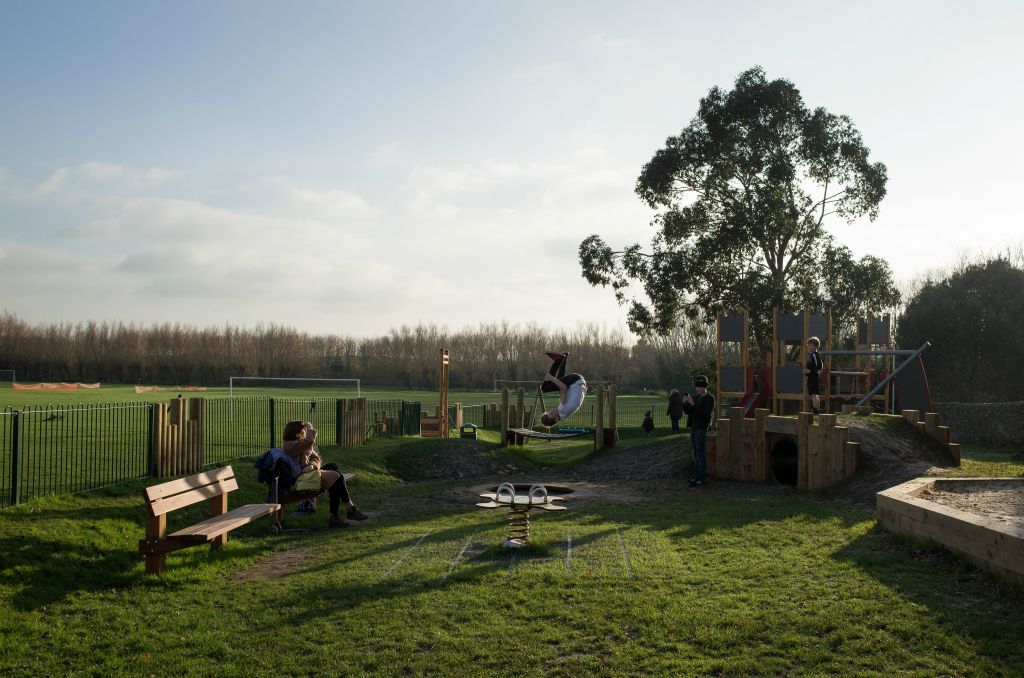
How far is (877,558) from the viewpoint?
7.96 m

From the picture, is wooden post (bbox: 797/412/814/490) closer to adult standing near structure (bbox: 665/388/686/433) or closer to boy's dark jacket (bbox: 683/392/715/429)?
boy's dark jacket (bbox: 683/392/715/429)

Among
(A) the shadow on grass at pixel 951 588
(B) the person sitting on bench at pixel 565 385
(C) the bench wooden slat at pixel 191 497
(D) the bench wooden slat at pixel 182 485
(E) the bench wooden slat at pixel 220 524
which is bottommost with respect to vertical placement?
(A) the shadow on grass at pixel 951 588

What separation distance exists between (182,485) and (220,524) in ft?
1.88

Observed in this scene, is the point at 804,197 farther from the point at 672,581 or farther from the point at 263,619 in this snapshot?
the point at 263,619

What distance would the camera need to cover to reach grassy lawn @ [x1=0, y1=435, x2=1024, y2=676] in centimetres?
538

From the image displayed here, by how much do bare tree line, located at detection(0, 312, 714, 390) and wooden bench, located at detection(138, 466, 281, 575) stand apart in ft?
202

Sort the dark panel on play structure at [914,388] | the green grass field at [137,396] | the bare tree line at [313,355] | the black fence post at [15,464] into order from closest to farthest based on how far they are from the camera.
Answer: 1. the black fence post at [15,464]
2. the dark panel on play structure at [914,388]
3. the green grass field at [137,396]
4. the bare tree line at [313,355]

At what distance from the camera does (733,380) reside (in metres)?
20.5

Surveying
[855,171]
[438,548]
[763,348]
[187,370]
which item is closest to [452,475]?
[438,548]

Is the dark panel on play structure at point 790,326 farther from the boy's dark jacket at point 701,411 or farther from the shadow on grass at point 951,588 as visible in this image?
the shadow on grass at point 951,588

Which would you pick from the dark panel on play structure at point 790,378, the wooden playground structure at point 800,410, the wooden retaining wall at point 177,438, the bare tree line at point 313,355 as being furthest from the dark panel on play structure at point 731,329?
the bare tree line at point 313,355

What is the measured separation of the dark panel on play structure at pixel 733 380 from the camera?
66.6ft

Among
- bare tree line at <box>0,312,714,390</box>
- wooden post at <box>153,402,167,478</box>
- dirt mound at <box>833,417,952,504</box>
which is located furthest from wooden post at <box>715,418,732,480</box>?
bare tree line at <box>0,312,714,390</box>

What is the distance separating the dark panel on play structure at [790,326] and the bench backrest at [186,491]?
46.6ft
